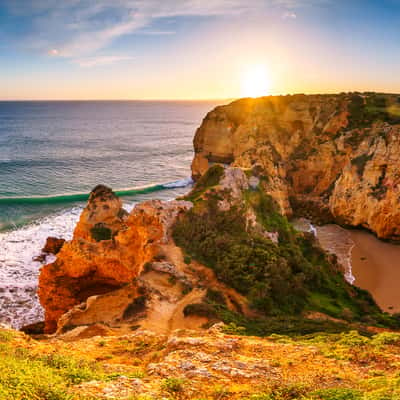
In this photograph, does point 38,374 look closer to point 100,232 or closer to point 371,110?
point 100,232

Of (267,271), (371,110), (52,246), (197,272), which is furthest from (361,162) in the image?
(52,246)

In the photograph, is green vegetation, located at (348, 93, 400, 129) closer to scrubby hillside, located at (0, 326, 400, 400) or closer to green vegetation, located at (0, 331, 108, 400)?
scrubby hillside, located at (0, 326, 400, 400)

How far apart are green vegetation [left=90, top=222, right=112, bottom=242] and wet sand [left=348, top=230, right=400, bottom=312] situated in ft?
58.4

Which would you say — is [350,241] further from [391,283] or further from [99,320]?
[99,320]

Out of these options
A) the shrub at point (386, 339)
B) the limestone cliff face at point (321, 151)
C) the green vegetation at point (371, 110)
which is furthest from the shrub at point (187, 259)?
the green vegetation at point (371, 110)

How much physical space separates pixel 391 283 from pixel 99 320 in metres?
20.6

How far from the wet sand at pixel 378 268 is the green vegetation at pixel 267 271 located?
90.4 inches

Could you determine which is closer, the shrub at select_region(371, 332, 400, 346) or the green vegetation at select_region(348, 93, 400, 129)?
the shrub at select_region(371, 332, 400, 346)

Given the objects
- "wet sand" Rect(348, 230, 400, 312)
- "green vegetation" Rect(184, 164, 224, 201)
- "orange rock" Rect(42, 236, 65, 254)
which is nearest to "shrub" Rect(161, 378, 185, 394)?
"green vegetation" Rect(184, 164, 224, 201)

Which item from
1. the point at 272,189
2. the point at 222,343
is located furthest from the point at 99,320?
the point at 272,189

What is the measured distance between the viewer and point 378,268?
1051 inches

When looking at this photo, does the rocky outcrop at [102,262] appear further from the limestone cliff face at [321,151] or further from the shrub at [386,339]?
the limestone cliff face at [321,151]

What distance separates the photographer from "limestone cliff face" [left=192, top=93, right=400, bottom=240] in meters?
32.8

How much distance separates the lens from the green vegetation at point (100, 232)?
23938 millimetres
